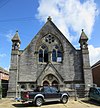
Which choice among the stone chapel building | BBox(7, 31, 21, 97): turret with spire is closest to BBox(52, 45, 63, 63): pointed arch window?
the stone chapel building

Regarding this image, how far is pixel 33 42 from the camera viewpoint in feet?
84.2

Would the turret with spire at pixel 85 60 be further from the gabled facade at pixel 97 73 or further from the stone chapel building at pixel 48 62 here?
the gabled facade at pixel 97 73

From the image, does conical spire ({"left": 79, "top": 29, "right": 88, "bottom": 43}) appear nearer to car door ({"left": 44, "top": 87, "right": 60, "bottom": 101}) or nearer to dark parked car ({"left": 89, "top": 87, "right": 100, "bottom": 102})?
dark parked car ({"left": 89, "top": 87, "right": 100, "bottom": 102})

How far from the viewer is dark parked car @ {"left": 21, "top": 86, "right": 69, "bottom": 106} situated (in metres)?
15.0

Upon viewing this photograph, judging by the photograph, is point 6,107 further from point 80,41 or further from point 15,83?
point 80,41

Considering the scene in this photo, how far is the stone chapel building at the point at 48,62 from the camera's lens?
2384 cm

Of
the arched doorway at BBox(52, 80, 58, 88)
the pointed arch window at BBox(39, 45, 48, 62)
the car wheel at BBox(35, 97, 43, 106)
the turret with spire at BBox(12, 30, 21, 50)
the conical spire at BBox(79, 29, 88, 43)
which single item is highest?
the conical spire at BBox(79, 29, 88, 43)

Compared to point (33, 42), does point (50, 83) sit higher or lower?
lower

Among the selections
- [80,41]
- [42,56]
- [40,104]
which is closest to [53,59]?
[42,56]

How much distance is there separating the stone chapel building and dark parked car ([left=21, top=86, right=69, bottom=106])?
23.3ft

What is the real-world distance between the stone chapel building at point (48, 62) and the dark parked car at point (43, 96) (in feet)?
23.3

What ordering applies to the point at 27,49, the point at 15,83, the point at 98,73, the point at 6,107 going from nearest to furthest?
the point at 6,107, the point at 15,83, the point at 27,49, the point at 98,73

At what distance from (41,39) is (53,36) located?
2100mm

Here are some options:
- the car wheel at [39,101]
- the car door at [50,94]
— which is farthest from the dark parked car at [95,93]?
the car wheel at [39,101]
